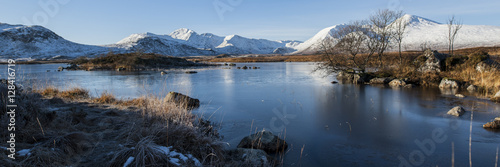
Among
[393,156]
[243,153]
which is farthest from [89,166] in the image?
[393,156]

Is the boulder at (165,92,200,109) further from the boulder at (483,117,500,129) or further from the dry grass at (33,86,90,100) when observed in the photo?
the boulder at (483,117,500,129)

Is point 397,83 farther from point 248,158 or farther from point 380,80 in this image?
point 248,158

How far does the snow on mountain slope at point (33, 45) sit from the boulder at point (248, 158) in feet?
421

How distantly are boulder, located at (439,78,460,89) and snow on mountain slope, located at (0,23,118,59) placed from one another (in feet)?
421

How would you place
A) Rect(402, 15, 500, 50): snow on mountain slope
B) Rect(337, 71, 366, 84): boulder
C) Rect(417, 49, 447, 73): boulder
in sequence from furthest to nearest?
Answer: Rect(402, 15, 500, 50): snow on mountain slope < Rect(337, 71, 366, 84): boulder < Rect(417, 49, 447, 73): boulder

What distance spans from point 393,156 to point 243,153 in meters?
2.76

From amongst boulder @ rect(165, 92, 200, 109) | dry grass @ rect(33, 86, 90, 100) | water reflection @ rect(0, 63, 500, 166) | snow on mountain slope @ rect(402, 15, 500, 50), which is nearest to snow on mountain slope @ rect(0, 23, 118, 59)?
dry grass @ rect(33, 86, 90, 100)

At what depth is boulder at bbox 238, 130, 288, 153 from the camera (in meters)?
5.11

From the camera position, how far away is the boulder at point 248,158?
4160 millimetres

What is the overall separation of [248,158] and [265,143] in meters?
0.93

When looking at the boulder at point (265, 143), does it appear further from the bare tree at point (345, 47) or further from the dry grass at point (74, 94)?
the bare tree at point (345, 47)

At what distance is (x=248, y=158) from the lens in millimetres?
4266

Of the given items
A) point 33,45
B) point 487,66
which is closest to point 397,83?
point 487,66

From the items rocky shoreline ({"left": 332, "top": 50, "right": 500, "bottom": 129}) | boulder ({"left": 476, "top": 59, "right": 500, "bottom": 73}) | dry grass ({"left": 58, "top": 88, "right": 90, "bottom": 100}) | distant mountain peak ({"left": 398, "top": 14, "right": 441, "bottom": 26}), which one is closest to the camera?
dry grass ({"left": 58, "top": 88, "right": 90, "bottom": 100})
